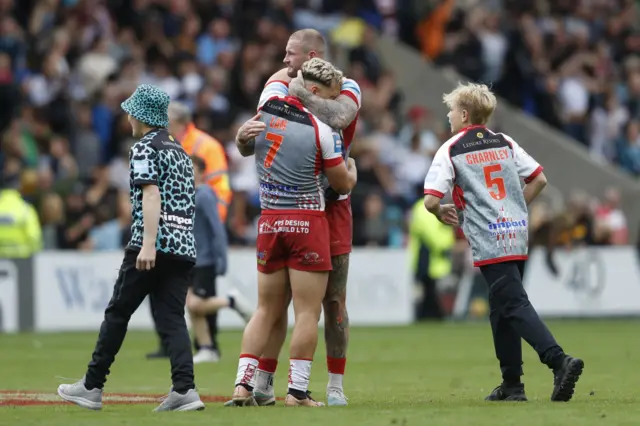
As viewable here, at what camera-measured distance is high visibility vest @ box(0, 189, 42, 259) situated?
64.4 ft

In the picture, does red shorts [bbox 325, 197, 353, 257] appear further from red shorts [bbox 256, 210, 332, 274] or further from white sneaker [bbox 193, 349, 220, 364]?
white sneaker [bbox 193, 349, 220, 364]

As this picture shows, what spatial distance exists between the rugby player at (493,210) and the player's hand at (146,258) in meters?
1.94

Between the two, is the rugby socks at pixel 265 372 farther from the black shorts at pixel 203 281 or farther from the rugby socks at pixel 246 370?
the black shorts at pixel 203 281

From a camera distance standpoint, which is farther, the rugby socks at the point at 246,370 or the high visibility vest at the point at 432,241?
the high visibility vest at the point at 432,241

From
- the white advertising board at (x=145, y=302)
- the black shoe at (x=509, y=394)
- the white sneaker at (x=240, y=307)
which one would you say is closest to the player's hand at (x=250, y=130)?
the black shoe at (x=509, y=394)

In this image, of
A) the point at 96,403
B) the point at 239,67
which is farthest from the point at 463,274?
the point at 96,403

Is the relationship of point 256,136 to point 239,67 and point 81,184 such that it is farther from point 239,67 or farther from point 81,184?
point 239,67

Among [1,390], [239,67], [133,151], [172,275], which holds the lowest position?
[1,390]

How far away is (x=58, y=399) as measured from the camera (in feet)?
33.6

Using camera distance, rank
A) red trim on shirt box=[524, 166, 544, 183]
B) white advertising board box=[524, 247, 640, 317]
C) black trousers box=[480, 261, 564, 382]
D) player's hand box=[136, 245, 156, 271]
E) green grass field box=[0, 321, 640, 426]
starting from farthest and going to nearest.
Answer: white advertising board box=[524, 247, 640, 317]
red trim on shirt box=[524, 166, 544, 183]
black trousers box=[480, 261, 564, 382]
player's hand box=[136, 245, 156, 271]
green grass field box=[0, 321, 640, 426]

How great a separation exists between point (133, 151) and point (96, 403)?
166 centimetres

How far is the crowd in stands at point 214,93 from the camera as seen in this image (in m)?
21.4

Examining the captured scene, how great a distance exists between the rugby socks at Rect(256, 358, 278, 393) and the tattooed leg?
392 mm

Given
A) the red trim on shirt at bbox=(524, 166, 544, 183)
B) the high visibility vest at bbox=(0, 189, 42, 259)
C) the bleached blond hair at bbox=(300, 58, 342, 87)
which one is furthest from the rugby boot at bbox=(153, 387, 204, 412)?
the high visibility vest at bbox=(0, 189, 42, 259)
